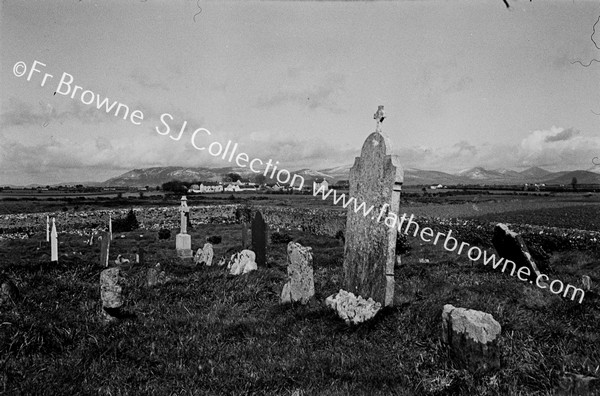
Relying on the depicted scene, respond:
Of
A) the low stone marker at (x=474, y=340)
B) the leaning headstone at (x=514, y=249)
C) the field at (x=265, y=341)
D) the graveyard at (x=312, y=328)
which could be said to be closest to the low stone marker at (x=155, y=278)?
the graveyard at (x=312, y=328)

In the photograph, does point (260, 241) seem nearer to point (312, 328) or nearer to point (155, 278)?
point (155, 278)

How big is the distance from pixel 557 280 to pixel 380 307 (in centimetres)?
559

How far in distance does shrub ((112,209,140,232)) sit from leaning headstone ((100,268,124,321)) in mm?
28852

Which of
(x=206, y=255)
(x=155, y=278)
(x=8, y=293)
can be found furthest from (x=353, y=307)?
(x=206, y=255)

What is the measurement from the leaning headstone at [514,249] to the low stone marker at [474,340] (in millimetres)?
6434

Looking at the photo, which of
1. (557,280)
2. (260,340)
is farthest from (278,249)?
(260,340)

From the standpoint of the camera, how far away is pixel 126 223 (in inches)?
1302

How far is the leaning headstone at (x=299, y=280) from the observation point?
7223 mm

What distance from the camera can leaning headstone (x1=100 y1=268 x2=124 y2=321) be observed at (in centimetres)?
602

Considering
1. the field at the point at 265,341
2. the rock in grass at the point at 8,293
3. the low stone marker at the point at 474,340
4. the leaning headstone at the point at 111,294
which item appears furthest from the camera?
the rock in grass at the point at 8,293

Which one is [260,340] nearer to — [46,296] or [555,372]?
[555,372]

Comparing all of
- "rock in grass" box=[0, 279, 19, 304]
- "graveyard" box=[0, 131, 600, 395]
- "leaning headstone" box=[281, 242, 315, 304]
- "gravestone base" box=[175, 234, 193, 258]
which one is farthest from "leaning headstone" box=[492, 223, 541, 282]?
"gravestone base" box=[175, 234, 193, 258]

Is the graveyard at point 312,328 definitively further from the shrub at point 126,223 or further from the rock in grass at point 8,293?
the shrub at point 126,223

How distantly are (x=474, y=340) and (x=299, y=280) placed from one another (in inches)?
142
